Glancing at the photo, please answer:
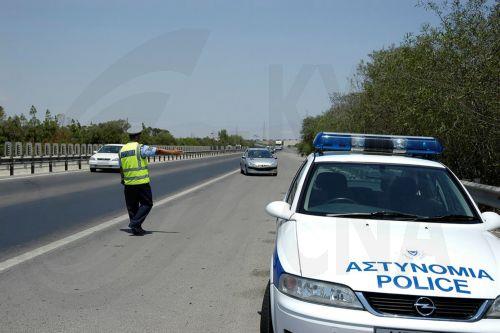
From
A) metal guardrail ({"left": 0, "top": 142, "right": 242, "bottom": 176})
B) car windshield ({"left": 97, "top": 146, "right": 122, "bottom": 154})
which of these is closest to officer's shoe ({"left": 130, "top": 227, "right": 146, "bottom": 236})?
metal guardrail ({"left": 0, "top": 142, "right": 242, "bottom": 176})

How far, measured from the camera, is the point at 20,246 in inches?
344

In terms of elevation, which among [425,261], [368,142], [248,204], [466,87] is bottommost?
[248,204]

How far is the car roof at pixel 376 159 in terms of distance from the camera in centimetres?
566

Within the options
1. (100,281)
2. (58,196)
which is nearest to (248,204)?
(58,196)

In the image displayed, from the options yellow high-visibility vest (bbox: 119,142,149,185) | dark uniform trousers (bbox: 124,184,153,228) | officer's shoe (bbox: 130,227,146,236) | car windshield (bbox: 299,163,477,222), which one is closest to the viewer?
car windshield (bbox: 299,163,477,222)

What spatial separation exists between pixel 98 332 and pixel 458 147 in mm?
12180

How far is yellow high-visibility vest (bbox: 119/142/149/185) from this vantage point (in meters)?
9.68

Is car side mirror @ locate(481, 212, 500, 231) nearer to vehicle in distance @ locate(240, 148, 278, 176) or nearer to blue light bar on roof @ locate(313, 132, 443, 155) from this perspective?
blue light bar on roof @ locate(313, 132, 443, 155)

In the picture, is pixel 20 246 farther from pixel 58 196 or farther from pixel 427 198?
pixel 58 196

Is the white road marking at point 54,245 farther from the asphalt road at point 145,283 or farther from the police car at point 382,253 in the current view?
the police car at point 382,253

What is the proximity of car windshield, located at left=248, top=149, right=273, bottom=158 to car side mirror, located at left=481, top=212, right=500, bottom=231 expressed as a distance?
28726mm

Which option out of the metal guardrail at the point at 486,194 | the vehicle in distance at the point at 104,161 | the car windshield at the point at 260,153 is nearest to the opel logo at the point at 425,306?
the metal guardrail at the point at 486,194

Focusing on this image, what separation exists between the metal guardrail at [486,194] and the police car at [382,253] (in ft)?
15.3

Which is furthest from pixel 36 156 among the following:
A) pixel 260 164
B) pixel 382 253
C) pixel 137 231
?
pixel 382 253
